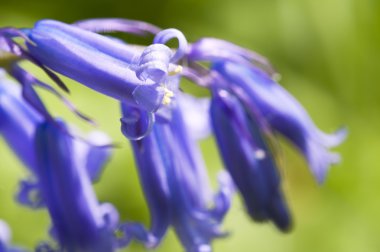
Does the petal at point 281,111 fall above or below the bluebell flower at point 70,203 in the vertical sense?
above

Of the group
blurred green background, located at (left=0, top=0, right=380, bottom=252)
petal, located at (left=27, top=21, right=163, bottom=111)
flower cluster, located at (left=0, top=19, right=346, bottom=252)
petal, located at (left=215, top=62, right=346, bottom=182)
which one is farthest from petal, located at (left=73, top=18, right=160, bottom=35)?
blurred green background, located at (left=0, top=0, right=380, bottom=252)

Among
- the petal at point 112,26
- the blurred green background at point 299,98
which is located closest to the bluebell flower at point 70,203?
the petal at point 112,26

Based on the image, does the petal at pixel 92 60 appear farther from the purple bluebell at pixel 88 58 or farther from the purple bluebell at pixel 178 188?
the purple bluebell at pixel 178 188

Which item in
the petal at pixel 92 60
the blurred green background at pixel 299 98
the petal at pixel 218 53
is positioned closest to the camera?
the petal at pixel 92 60

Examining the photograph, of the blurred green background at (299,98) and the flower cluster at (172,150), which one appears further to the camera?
the blurred green background at (299,98)

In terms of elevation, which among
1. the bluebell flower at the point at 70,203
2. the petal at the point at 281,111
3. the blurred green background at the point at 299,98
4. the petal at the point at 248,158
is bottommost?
the bluebell flower at the point at 70,203

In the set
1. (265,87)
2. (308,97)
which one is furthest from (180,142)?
(308,97)

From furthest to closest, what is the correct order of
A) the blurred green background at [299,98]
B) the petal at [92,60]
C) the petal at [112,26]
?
1. the blurred green background at [299,98]
2. the petal at [112,26]
3. the petal at [92,60]
